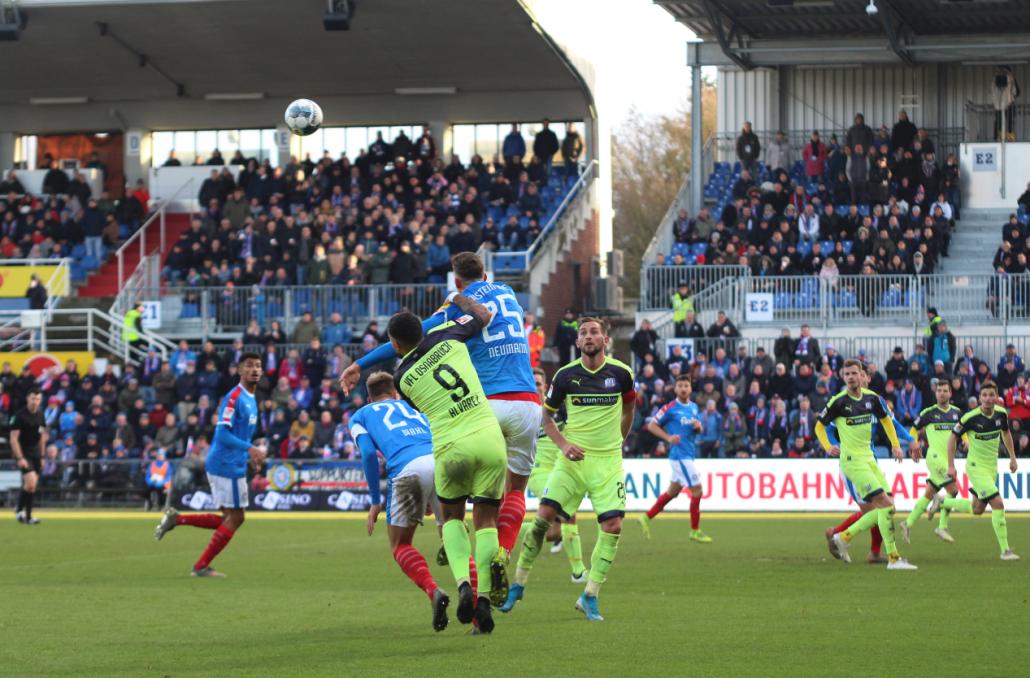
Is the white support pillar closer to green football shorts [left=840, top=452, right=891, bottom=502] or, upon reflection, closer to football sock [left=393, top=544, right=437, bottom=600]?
green football shorts [left=840, top=452, right=891, bottom=502]

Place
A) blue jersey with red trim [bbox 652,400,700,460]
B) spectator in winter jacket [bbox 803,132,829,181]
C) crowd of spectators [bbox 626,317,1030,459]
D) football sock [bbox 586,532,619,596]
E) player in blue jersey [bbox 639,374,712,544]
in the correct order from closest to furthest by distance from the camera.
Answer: football sock [bbox 586,532,619,596], player in blue jersey [bbox 639,374,712,544], blue jersey with red trim [bbox 652,400,700,460], crowd of spectators [bbox 626,317,1030,459], spectator in winter jacket [bbox 803,132,829,181]

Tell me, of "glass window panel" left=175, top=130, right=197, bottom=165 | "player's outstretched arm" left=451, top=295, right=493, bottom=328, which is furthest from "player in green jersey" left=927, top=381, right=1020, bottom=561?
"glass window panel" left=175, top=130, right=197, bottom=165

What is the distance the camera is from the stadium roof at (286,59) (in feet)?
130

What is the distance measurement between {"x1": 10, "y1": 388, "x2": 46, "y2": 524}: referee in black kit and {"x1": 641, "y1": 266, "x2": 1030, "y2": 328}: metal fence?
1469 centimetres

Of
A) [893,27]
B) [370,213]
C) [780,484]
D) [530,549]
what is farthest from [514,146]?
[530,549]

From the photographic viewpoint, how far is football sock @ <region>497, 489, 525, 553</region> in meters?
11.7

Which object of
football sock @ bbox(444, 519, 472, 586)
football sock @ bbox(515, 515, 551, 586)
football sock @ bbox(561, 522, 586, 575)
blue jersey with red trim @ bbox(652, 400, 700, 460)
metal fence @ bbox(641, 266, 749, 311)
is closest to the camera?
football sock @ bbox(444, 519, 472, 586)

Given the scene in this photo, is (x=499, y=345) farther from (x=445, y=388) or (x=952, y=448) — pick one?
(x=952, y=448)

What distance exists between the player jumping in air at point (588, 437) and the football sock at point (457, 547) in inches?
63.5

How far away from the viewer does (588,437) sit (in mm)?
13438

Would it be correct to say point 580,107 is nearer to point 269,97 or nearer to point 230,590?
point 269,97

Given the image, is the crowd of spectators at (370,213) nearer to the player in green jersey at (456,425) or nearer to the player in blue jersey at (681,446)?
the player in blue jersey at (681,446)

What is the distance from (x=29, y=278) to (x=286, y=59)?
8.58 metres

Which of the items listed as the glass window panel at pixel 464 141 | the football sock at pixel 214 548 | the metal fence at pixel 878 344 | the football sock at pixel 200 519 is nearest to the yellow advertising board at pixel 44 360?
the glass window panel at pixel 464 141
